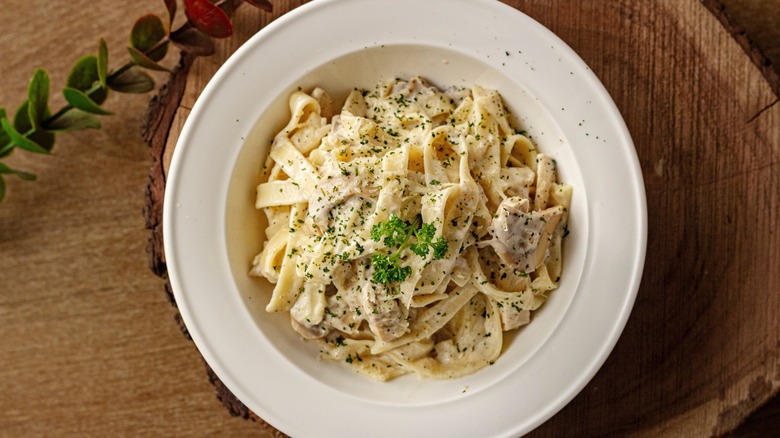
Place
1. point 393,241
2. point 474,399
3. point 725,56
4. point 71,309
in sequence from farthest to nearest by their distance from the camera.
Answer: point 71,309 → point 725,56 → point 474,399 → point 393,241

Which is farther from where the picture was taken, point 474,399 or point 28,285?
point 28,285

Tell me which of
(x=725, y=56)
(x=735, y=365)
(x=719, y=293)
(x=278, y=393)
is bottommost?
(x=278, y=393)

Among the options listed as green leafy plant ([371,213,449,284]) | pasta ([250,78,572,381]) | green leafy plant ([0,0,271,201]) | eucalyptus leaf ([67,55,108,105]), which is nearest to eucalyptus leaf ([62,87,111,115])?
green leafy plant ([0,0,271,201])

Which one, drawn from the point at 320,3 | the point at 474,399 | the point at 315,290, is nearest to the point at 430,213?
the point at 315,290

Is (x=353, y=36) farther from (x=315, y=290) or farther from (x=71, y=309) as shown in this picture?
(x=71, y=309)

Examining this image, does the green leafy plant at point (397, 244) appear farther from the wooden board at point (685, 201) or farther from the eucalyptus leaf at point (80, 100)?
the eucalyptus leaf at point (80, 100)

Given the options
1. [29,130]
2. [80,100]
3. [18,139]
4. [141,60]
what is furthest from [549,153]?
[29,130]

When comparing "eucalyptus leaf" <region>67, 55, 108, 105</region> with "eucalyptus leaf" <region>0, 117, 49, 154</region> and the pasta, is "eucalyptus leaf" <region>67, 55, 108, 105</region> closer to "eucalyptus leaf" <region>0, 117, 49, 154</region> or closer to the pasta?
"eucalyptus leaf" <region>0, 117, 49, 154</region>

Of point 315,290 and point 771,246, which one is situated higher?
point 771,246
